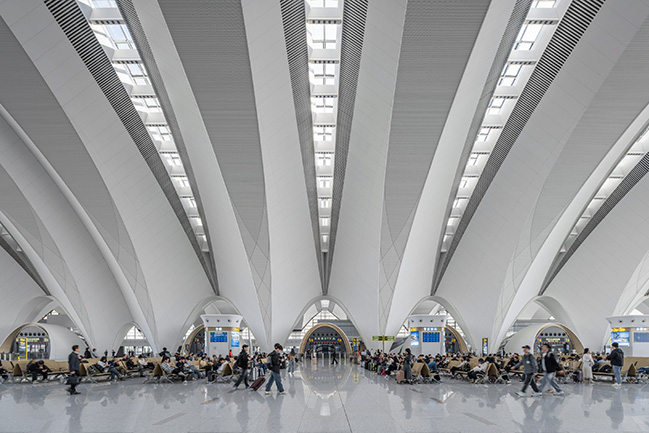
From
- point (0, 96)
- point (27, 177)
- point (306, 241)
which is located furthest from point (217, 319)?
point (0, 96)

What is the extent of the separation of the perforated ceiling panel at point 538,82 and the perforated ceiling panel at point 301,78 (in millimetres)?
8981

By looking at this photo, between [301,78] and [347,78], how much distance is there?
180 cm

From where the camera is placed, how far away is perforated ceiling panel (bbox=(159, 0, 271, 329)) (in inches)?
639

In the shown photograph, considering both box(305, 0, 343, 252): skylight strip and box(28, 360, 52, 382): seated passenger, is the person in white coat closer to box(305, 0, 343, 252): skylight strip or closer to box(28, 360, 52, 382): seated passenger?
box(305, 0, 343, 252): skylight strip

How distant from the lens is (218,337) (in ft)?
93.1

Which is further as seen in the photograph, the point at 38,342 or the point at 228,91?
the point at 38,342

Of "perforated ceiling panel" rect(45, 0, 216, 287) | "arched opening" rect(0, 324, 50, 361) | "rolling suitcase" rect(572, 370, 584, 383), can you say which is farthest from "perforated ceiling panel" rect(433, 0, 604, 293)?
"arched opening" rect(0, 324, 50, 361)

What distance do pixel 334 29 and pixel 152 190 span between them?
13.1m

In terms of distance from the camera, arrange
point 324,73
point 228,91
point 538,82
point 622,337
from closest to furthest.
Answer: point 228,91 < point 538,82 < point 324,73 < point 622,337

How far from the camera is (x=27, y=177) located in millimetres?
24281

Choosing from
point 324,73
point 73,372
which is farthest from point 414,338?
point 73,372

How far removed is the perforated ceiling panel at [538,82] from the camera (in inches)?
702

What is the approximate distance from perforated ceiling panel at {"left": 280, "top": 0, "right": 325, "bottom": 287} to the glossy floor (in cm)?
1169

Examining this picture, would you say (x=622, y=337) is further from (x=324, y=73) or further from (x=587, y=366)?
(x=324, y=73)
